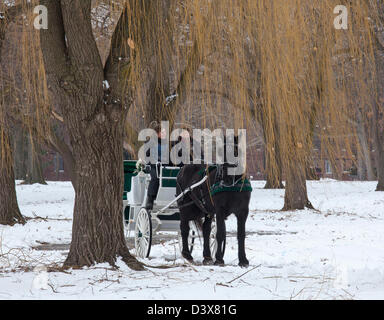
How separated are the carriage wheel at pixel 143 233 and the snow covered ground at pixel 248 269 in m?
0.25

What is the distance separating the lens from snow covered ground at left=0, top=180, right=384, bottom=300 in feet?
20.0

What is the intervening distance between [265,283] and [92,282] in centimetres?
185

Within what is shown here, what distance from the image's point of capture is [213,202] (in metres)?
8.49

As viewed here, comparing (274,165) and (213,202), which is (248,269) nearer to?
(213,202)

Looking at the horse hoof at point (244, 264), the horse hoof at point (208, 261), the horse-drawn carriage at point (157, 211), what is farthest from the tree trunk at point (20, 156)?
the horse hoof at point (244, 264)

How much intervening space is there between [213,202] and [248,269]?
3.48ft

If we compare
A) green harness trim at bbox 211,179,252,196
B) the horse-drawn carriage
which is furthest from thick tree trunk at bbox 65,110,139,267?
the horse-drawn carriage

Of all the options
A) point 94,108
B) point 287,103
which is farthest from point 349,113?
point 94,108

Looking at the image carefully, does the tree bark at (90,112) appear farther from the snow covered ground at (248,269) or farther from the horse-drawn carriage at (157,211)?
the horse-drawn carriage at (157,211)

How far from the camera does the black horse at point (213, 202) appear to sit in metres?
8.23

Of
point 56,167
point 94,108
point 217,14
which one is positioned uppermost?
point 217,14

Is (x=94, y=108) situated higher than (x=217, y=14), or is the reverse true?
(x=217, y=14)

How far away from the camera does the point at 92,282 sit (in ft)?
21.2
